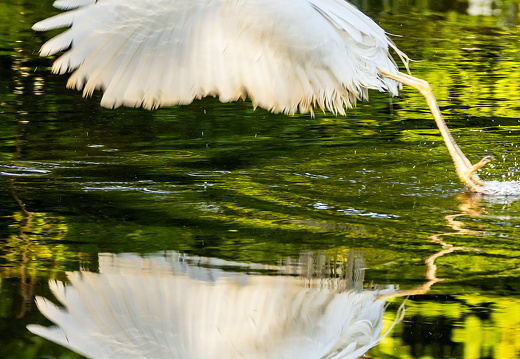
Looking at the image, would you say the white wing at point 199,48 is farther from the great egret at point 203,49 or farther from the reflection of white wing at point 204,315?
the reflection of white wing at point 204,315

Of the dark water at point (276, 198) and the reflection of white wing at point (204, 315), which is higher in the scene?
the dark water at point (276, 198)

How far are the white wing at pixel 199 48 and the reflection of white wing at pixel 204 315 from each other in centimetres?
92

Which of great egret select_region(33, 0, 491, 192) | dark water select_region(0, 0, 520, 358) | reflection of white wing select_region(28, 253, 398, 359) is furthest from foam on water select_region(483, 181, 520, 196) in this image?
reflection of white wing select_region(28, 253, 398, 359)

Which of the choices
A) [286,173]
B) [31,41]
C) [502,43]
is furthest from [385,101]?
[31,41]

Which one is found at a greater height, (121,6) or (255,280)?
(121,6)

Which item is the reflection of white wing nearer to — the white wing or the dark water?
the dark water

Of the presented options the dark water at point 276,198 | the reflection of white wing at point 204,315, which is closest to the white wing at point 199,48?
the dark water at point 276,198

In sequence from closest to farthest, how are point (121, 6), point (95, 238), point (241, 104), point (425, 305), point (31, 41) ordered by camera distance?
point (425, 305), point (121, 6), point (95, 238), point (241, 104), point (31, 41)

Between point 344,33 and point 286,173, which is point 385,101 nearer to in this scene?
point 286,173

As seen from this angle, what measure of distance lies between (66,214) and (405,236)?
184 centimetres

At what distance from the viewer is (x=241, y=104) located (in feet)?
31.8

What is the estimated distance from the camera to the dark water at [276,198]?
4.57 meters

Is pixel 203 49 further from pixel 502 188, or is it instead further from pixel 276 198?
pixel 502 188

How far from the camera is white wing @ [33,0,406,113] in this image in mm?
5105
